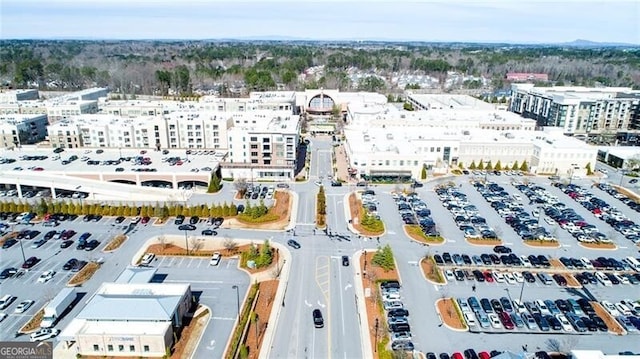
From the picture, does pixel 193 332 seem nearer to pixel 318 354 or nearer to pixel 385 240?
pixel 318 354

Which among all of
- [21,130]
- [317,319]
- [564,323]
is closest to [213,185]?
[317,319]

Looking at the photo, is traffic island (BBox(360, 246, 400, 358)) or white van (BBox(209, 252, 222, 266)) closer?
traffic island (BBox(360, 246, 400, 358))

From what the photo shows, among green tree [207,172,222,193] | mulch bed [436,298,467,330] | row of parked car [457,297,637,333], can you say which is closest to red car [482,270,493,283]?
row of parked car [457,297,637,333]

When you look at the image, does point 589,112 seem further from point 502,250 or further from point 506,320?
point 506,320

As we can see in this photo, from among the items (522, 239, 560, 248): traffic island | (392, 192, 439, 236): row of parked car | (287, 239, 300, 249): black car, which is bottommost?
(522, 239, 560, 248): traffic island

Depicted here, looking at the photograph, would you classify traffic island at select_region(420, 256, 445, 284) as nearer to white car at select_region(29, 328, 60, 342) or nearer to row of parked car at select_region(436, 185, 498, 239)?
Result: row of parked car at select_region(436, 185, 498, 239)
